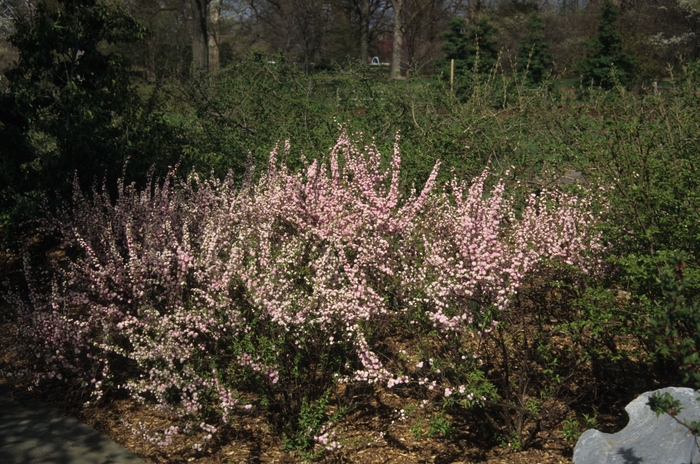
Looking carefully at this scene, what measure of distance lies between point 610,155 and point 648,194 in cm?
111

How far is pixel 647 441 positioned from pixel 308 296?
2154mm

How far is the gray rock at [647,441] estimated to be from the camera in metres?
3.33

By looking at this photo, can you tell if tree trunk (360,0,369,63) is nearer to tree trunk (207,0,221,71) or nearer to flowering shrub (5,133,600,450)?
tree trunk (207,0,221,71)

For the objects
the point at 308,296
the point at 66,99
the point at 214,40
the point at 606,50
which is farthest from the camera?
the point at 214,40

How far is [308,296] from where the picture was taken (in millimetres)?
4719

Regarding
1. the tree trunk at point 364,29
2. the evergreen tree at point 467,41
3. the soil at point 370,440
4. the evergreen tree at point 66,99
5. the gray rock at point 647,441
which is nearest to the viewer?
the gray rock at point 647,441

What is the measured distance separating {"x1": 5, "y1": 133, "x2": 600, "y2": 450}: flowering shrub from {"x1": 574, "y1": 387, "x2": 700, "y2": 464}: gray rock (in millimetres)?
709

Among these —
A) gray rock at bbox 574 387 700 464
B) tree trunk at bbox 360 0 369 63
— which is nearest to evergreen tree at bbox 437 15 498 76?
tree trunk at bbox 360 0 369 63

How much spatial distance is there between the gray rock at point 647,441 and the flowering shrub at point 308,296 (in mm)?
709

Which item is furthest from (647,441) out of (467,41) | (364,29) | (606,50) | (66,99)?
(364,29)

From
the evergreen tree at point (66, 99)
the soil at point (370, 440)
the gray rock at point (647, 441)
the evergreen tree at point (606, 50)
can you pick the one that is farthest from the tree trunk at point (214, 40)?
the gray rock at point (647, 441)

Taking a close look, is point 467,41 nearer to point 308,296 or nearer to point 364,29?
point 364,29

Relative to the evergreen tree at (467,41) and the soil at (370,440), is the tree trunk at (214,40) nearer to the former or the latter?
the evergreen tree at (467,41)

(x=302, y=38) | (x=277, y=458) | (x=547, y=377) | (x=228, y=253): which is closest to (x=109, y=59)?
(x=228, y=253)
